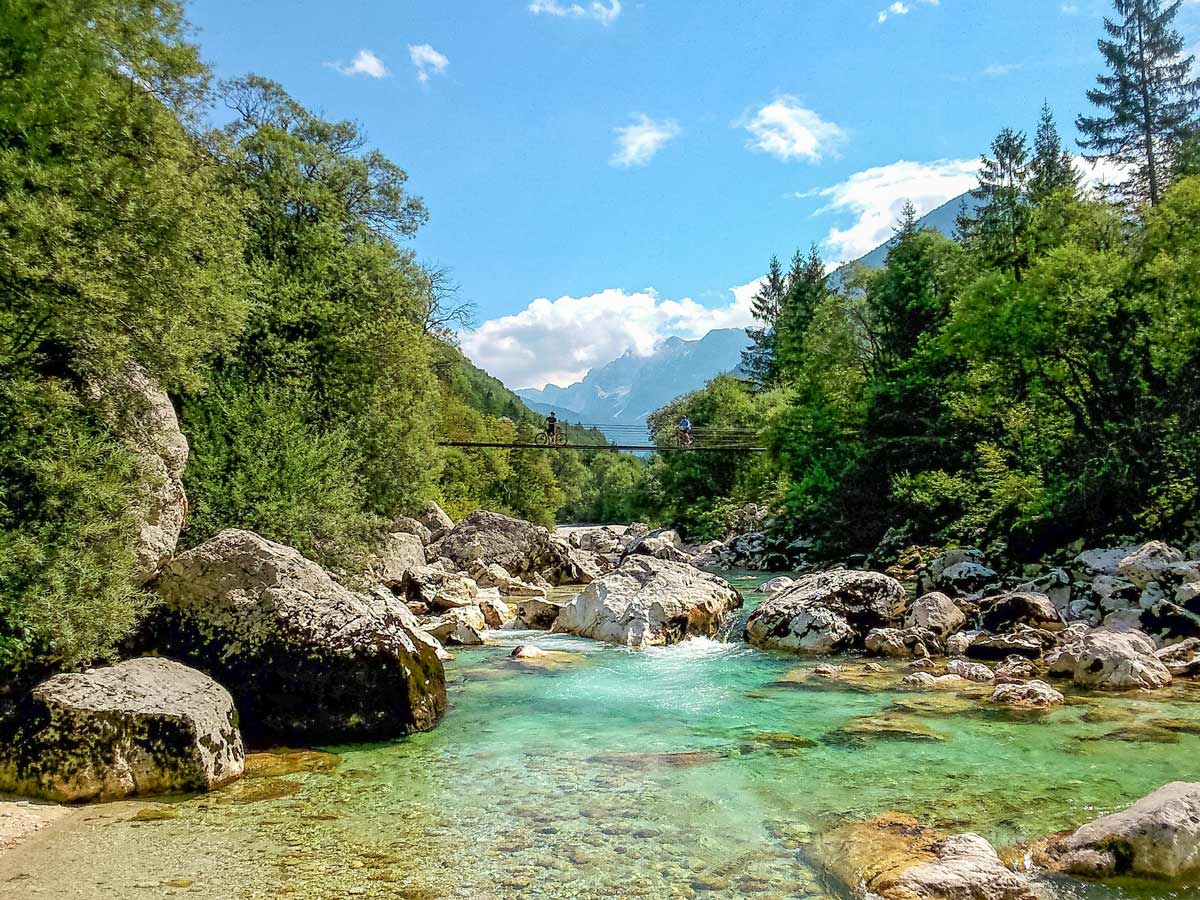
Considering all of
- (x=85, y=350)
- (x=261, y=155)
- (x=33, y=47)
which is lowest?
(x=85, y=350)

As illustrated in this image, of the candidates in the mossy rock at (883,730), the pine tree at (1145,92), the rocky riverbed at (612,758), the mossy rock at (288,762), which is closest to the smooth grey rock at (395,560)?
the rocky riverbed at (612,758)

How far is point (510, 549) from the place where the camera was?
25.8 metres

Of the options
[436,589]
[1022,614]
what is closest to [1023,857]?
[1022,614]

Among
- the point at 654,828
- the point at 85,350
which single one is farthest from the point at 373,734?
the point at 85,350

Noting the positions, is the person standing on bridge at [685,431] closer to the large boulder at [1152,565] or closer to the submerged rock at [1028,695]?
the large boulder at [1152,565]

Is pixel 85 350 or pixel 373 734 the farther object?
pixel 85 350

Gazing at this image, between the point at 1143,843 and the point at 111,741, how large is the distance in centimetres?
694

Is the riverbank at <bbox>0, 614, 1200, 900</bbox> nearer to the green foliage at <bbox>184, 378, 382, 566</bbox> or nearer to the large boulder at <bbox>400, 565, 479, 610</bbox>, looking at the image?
the green foliage at <bbox>184, 378, 382, 566</bbox>

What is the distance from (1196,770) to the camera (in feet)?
19.9

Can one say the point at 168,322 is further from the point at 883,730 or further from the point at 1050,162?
the point at 1050,162

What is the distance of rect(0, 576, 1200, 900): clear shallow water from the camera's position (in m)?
4.43

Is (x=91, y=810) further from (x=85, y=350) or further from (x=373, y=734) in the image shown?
(x=85, y=350)

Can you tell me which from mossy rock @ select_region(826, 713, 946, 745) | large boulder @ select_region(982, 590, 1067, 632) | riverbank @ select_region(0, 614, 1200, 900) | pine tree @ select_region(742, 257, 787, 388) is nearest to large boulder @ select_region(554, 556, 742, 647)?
riverbank @ select_region(0, 614, 1200, 900)

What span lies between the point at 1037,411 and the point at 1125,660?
39.5 feet
